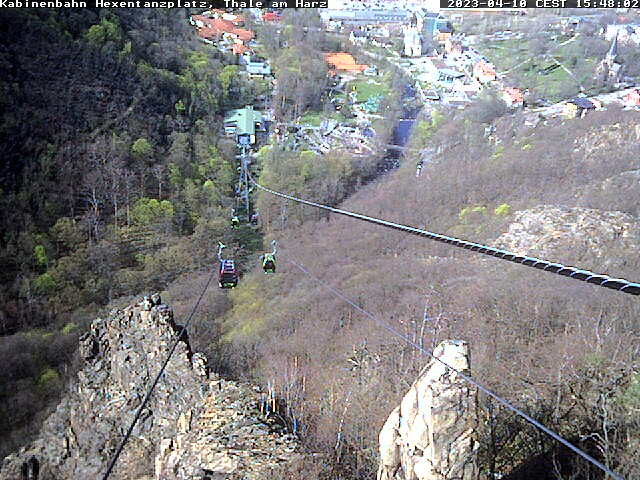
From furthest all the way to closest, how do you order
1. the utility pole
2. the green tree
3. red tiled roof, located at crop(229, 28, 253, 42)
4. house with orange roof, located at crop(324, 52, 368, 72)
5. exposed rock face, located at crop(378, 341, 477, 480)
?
house with orange roof, located at crop(324, 52, 368, 72) < red tiled roof, located at crop(229, 28, 253, 42) < the green tree < the utility pole < exposed rock face, located at crop(378, 341, 477, 480)

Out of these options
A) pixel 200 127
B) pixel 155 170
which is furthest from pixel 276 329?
pixel 200 127

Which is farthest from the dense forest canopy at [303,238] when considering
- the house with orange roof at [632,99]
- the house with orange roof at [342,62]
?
the house with orange roof at [632,99]

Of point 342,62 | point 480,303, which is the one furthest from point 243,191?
point 480,303

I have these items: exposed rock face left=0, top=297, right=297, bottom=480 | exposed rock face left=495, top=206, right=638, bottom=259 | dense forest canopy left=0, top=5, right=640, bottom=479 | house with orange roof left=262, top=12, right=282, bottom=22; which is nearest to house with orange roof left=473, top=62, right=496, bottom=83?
dense forest canopy left=0, top=5, right=640, bottom=479

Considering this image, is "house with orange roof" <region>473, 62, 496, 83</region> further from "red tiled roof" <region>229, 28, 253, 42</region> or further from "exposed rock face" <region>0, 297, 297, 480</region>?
"exposed rock face" <region>0, 297, 297, 480</region>

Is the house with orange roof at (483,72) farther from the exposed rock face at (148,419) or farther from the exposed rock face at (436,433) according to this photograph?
the exposed rock face at (436,433)

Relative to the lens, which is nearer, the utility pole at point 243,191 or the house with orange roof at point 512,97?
the utility pole at point 243,191

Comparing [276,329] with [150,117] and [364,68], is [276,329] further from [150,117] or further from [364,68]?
[364,68]
